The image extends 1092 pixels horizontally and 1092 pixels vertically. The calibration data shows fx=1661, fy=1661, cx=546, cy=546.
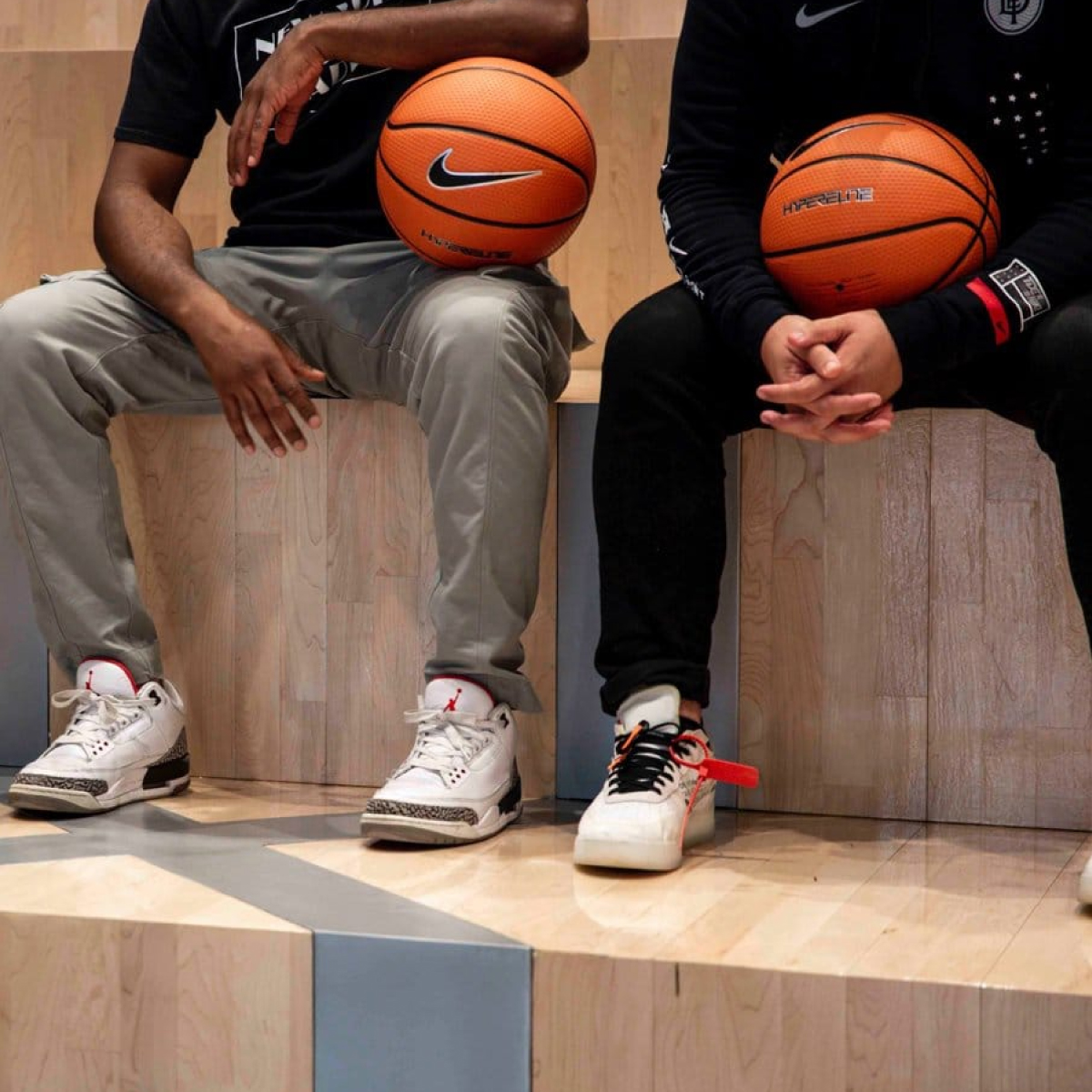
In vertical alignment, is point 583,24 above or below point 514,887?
above

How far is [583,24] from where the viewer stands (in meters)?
2.39

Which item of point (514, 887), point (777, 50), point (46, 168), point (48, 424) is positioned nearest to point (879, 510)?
point (777, 50)

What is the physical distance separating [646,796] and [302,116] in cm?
123

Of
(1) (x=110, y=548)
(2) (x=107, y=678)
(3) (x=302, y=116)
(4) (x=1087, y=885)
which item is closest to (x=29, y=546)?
(1) (x=110, y=548)

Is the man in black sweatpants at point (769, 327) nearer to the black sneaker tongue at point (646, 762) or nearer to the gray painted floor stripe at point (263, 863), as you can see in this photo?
the black sneaker tongue at point (646, 762)

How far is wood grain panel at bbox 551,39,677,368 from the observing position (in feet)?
11.1

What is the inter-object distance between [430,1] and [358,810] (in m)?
1.17

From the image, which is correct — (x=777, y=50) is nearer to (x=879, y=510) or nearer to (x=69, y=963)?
(x=879, y=510)

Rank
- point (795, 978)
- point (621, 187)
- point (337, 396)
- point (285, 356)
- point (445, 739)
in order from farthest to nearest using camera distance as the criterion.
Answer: point (621, 187), point (337, 396), point (285, 356), point (445, 739), point (795, 978)

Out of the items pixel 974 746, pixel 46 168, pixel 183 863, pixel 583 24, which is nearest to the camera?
pixel 183 863

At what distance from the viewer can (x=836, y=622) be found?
2295 mm

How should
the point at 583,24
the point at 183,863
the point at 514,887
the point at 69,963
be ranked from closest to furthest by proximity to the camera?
the point at 69,963 → the point at 514,887 → the point at 183,863 → the point at 583,24

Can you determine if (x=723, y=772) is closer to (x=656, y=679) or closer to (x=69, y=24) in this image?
(x=656, y=679)

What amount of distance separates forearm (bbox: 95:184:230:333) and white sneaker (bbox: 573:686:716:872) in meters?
0.84
